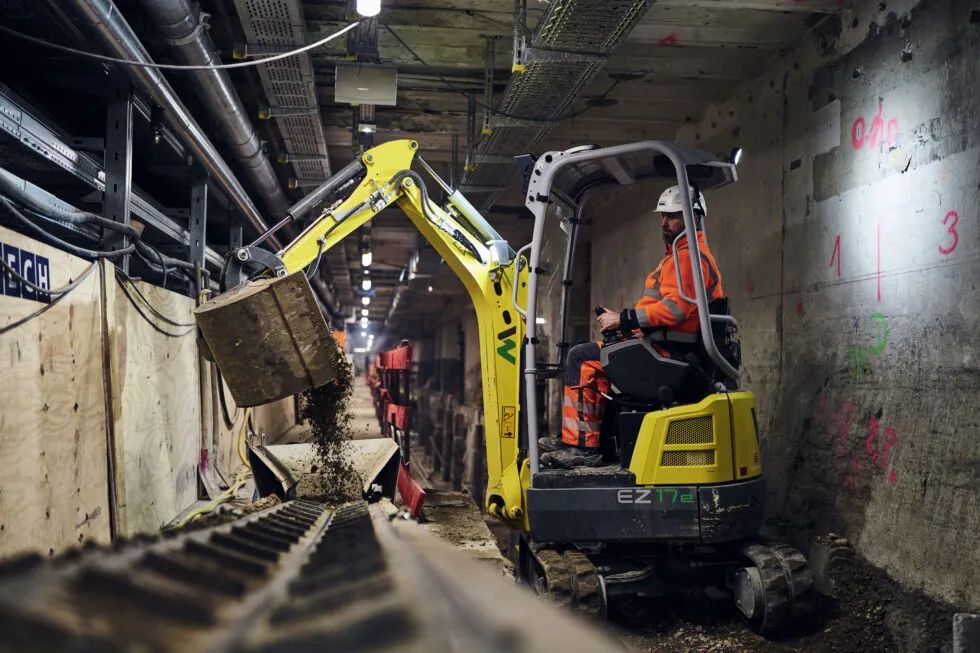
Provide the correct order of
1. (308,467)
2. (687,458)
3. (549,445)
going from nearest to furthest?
1. (687,458)
2. (549,445)
3. (308,467)

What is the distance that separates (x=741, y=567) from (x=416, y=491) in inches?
113

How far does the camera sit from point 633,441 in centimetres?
448

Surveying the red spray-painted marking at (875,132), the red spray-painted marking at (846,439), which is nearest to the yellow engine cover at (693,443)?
the red spray-painted marking at (846,439)

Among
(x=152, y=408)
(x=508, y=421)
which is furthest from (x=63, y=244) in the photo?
(x=508, y=421)

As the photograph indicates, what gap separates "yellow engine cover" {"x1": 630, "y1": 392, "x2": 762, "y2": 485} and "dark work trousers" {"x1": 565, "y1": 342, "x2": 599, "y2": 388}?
525 millimetres

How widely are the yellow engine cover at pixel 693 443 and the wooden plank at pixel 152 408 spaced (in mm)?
2957

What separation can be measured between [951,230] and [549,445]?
265 cm

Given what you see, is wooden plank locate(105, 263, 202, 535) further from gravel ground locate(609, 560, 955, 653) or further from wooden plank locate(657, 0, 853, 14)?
wooden plank locate(657, 0, 853, 14)

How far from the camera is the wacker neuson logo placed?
2.96 m

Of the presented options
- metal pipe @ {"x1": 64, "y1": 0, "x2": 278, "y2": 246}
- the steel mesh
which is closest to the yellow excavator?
the steel mesh

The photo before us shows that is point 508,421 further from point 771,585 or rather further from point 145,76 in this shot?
point 145,76

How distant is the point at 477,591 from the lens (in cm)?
107

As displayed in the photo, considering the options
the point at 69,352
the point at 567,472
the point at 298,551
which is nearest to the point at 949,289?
the point at 567,472

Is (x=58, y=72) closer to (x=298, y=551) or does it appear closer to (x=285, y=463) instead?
(x=285, y=463)
